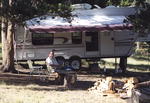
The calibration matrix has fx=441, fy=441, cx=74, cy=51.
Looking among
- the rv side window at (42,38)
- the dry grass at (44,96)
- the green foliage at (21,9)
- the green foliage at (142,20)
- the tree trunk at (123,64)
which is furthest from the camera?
the tree trunk at (123,64)

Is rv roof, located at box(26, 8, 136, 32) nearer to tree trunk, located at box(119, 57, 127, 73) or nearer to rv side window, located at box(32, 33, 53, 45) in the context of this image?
rv side window, located at box(32, 33, 53, 45)

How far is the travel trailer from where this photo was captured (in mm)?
22109

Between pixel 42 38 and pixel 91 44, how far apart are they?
102 inches

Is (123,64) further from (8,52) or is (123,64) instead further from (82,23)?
(8,52)

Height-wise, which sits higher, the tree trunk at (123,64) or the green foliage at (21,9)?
the green foliage at (21,9)

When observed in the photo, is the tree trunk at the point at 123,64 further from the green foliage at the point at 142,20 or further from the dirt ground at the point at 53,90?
the green foliage at the point at 142,20

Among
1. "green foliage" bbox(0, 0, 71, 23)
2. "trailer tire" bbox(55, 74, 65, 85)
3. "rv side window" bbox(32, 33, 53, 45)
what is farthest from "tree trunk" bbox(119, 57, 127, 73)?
"green foliage" bbox(0, 0, 71, 23)

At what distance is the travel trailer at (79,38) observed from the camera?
72.5 ft

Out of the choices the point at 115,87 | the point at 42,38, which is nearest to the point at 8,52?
the point at 42,38

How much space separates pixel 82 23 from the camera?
22.5 metres

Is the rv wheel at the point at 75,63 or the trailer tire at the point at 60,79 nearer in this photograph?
the trailer tire at the point at 60,79

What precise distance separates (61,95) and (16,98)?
1.81 metres

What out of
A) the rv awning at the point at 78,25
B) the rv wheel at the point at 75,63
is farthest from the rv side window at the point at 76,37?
the rv wheel at the point at 75,63

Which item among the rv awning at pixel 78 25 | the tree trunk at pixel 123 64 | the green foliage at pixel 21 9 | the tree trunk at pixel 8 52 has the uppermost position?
the green foliage at pixel 21 9
